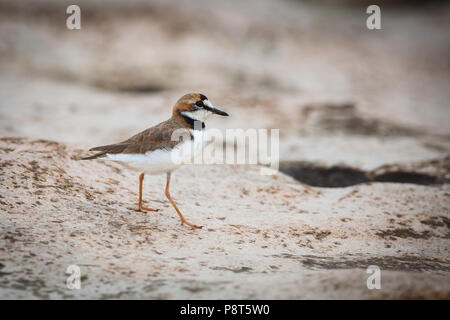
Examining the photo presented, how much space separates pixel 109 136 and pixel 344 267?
14.9ft

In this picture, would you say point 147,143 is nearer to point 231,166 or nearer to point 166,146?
point 166,146

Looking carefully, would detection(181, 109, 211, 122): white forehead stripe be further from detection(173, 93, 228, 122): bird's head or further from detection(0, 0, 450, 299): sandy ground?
detection(0, 0, 450, 299): sandy ground

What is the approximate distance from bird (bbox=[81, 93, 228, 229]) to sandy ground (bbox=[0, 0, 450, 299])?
49 centimetres

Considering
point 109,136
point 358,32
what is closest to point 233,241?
point 109,136

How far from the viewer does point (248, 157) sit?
270 inches

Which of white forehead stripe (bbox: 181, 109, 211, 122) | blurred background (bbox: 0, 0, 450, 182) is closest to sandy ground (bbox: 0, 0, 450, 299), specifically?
blurred background (bbox: 0, 0, 450, 182)

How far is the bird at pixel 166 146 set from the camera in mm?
4430

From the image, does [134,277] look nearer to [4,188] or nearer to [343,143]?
[4,188]

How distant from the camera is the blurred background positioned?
786 cm

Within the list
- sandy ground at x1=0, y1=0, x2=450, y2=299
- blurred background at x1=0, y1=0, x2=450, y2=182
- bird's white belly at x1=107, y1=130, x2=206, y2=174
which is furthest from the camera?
blurred background at x1=0, y1=0, x2=450, y2=182

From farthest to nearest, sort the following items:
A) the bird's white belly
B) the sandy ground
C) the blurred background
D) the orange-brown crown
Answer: the blurred background, the orange-brown crown, the bird's white belly, the sandy ground

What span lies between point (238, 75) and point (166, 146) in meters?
6.75

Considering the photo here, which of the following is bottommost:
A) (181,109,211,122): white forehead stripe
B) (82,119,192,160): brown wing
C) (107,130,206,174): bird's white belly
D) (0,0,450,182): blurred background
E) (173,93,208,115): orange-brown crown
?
(107,130,206,174): bird's white belly

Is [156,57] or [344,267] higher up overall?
[156,57]
